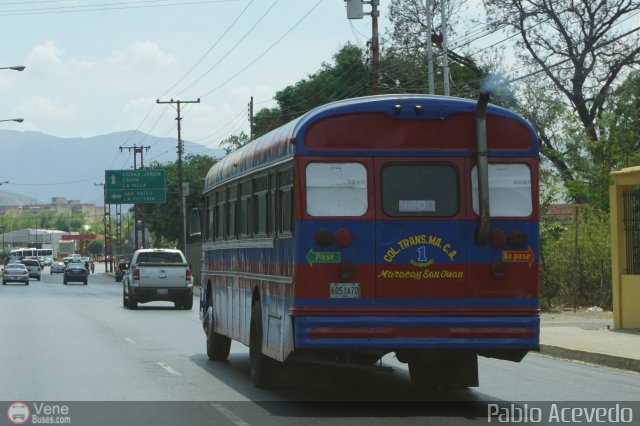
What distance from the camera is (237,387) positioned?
15500mm

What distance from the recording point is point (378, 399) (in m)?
14.2

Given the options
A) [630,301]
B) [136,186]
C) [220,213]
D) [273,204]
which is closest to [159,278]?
[630,301]

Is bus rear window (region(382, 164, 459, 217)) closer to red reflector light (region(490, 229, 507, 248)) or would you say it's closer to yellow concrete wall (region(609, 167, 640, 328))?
red reflector light (region(490, 229, 507, 248))

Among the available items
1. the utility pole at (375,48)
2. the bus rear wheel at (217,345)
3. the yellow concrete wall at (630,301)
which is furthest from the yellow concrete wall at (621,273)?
the utility pole at (375,48)

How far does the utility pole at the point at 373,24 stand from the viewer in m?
38.1

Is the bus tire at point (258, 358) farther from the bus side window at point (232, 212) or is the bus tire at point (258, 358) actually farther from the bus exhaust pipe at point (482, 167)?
the bus exhaust pipe at point (482, 167)

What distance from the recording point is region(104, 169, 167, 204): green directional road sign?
79938 mm

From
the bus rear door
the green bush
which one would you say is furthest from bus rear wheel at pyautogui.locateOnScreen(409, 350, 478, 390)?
the green bush

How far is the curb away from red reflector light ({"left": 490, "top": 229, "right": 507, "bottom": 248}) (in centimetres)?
546

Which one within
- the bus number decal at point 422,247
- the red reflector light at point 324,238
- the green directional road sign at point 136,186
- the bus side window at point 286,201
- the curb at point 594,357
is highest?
the green directional road sign at point 136,186

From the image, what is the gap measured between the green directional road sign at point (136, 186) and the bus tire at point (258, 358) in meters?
64.9

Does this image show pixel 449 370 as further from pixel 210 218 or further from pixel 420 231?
pixel 210 218

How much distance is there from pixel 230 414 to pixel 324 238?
2.00 meters

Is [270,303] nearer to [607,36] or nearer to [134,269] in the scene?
[134,269]
